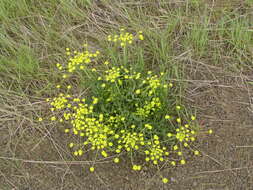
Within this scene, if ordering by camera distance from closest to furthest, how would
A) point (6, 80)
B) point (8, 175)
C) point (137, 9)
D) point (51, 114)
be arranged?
point (8, 175)
point (51, 114)
point (6, 80)
point (137, 9)

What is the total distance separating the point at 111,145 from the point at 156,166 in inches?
17.0

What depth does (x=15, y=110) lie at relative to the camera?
7.62 feet

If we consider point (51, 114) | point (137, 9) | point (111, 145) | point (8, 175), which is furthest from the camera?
point (137, 9)

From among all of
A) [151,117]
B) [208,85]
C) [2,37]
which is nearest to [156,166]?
[151,117]

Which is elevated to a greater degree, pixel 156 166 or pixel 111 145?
pixel 111 145

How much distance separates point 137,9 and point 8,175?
204 cm

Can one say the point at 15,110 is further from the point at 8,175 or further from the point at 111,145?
the point at 111,145

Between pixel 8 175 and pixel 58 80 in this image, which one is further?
pixel 58 80

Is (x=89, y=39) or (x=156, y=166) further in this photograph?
(x=89, y=39)

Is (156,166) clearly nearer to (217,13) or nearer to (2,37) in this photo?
(217,13)

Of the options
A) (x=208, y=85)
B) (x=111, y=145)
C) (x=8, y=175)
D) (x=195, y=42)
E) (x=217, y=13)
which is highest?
(x=217, y=13)

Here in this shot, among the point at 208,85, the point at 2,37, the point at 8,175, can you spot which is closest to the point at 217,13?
the point at 208,85

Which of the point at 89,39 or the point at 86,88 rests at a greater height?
the point at 89,39

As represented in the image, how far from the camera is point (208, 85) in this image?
235 centimetres
